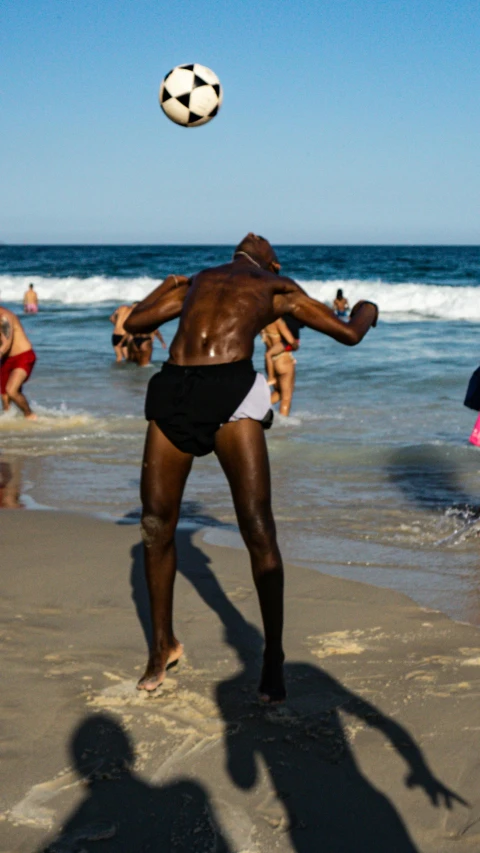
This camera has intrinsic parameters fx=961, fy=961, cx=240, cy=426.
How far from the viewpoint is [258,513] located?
361 cm

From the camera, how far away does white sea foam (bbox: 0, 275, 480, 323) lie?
34438 millimetres

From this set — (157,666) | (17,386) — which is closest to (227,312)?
(157,666)

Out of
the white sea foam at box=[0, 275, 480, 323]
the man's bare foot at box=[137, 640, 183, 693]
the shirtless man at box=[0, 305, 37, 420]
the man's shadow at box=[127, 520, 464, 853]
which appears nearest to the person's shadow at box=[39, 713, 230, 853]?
the man's shadow at box=[127, 520, 464, 853]

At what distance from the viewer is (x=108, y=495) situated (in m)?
7.44

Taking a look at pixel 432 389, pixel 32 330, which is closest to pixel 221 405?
pixel 432 389

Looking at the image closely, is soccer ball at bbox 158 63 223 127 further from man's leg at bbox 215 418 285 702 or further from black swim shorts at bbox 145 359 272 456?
man's leg at bbox 215 418 285 702

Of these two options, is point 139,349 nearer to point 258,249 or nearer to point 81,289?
point 258,249

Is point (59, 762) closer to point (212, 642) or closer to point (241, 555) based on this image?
point (212, 642)

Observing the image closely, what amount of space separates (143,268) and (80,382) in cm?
4330

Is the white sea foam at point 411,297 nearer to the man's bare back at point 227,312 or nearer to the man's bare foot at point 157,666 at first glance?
the man's bare back at point 227,312

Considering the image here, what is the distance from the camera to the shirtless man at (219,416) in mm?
3600

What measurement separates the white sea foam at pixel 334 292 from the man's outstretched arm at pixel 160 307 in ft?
93.0

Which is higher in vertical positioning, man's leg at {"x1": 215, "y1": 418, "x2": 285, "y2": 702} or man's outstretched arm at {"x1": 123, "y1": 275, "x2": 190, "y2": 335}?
man's outstretched arm at {"x1": 123, "y1": 275, "x2": 190, "y2": 335}

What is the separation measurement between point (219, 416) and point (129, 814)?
55.7 inches
